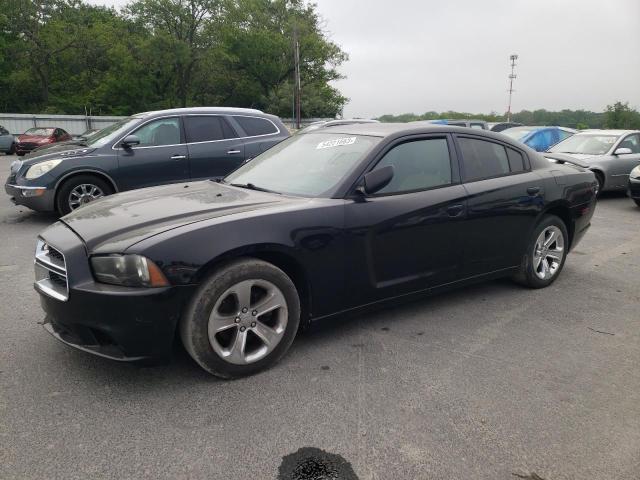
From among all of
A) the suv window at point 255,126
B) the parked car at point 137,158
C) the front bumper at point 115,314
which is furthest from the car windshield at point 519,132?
the front bumper at point 115,314

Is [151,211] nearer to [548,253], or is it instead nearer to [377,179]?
[377,179]

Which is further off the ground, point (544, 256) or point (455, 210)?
point (455, 210)

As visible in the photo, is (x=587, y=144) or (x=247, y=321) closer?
(x=247, y=321)

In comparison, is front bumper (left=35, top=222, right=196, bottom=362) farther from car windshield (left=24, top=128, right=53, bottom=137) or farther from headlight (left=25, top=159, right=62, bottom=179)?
car windshield (left=24, top=128, right=53, bottom=137)

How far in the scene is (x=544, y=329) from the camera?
3.83 metres

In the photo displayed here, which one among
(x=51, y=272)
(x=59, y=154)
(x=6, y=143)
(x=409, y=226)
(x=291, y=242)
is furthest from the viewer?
(x=6, y=143)

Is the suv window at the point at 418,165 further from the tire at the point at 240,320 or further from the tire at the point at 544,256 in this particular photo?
the tire at the point at 544,256

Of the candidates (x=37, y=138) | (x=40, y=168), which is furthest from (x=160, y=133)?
(x=37, y=138)

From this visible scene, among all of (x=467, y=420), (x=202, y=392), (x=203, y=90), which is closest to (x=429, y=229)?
(x=467, y=420)

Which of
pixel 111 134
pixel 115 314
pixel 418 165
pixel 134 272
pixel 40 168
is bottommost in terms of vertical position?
pixel 115 314

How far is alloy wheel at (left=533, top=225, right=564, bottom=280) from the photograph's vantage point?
4.63 metres

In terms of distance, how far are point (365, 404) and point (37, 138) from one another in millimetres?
24817

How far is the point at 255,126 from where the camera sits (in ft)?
27.5

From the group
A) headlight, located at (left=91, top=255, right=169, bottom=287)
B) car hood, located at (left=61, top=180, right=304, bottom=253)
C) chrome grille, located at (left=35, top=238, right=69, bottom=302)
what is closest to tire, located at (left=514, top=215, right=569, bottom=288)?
car hood, located at (left=61, top=180, right=304, bottom=253)
